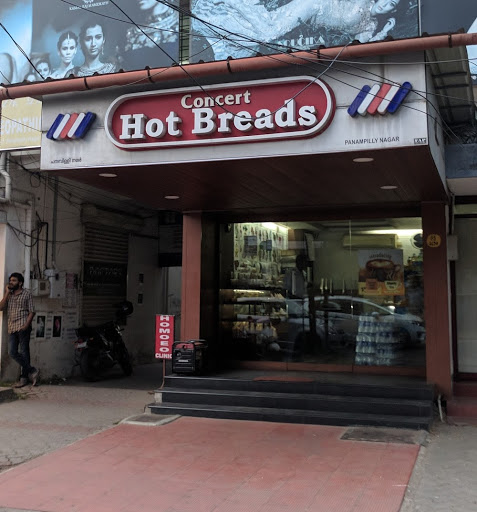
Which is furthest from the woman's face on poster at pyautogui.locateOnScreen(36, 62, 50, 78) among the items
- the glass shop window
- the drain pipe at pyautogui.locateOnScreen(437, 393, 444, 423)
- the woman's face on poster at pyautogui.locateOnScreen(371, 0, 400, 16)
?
the drain pipe at pyautogui.locateOnScreen(437, 393, 444, 423)

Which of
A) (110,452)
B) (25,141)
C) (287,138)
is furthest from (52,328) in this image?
(287,138)

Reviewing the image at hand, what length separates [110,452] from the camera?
5.88 m

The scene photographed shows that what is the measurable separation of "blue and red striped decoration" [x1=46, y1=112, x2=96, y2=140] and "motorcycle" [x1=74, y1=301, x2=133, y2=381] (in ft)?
14.9

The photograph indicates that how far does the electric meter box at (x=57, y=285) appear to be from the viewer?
9922mm

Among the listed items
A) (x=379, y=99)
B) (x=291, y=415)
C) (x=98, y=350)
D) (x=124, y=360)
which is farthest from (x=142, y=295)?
(x=379, y=99)

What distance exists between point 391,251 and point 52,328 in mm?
6394

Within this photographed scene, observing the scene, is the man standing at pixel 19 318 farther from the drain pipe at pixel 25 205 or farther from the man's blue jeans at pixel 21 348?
the drain pipe at pixel 25 205

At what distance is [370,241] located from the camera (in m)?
9.12

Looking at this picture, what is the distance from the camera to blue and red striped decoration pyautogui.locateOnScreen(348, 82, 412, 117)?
5.40 meters

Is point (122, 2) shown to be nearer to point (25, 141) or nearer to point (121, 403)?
point (25, 141)

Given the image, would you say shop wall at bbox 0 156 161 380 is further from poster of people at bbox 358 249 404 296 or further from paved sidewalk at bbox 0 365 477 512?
poster of people at bbox 358 249 404 296

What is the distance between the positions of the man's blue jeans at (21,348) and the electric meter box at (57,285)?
42.9 inches

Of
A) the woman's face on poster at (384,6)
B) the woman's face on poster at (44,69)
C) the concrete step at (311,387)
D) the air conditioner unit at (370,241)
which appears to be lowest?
the concrete step at (311,387)

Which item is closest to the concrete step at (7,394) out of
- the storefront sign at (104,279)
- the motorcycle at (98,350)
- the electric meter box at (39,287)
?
the motorcycle at (98,350)
